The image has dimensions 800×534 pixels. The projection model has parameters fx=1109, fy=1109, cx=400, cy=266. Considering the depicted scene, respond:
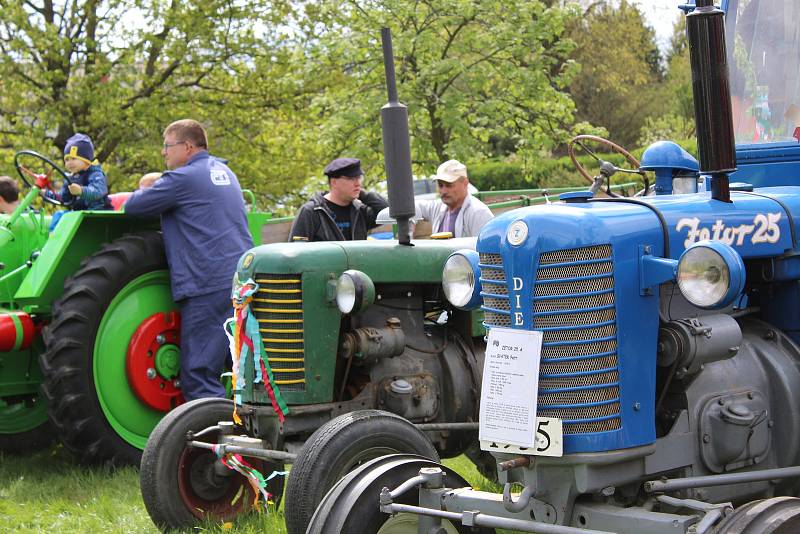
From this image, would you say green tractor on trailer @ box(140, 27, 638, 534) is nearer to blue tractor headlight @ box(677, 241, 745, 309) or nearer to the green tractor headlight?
the green tractor headlight

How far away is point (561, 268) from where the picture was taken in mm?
3369

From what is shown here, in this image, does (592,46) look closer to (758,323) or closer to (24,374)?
(24,374)

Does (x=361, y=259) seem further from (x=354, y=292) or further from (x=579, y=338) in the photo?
(x=579, y=338)

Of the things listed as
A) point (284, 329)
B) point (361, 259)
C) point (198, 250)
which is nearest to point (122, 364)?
point (198, 250)

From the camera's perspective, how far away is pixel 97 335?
668cm

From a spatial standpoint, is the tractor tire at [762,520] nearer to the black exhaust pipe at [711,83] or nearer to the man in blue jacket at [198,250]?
the black exhaust pipe at [711,83]

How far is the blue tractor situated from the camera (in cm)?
334

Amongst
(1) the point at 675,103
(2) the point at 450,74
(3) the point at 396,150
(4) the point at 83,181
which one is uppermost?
(1) the point at 675,103

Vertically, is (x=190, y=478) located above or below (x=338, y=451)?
below

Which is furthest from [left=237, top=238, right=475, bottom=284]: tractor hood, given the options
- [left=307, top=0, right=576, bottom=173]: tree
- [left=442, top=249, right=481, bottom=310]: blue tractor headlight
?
[left=307, top=0, right=576, bottom=173]: tree

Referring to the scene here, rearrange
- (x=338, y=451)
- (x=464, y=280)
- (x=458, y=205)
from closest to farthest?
1. (x=464, y=280)
2. (x=338, y=451)
3. (x=458, y=205)

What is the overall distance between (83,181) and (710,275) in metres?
5.44

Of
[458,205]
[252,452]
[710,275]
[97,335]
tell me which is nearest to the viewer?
[710,275]

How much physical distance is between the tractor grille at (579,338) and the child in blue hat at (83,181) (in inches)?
186
